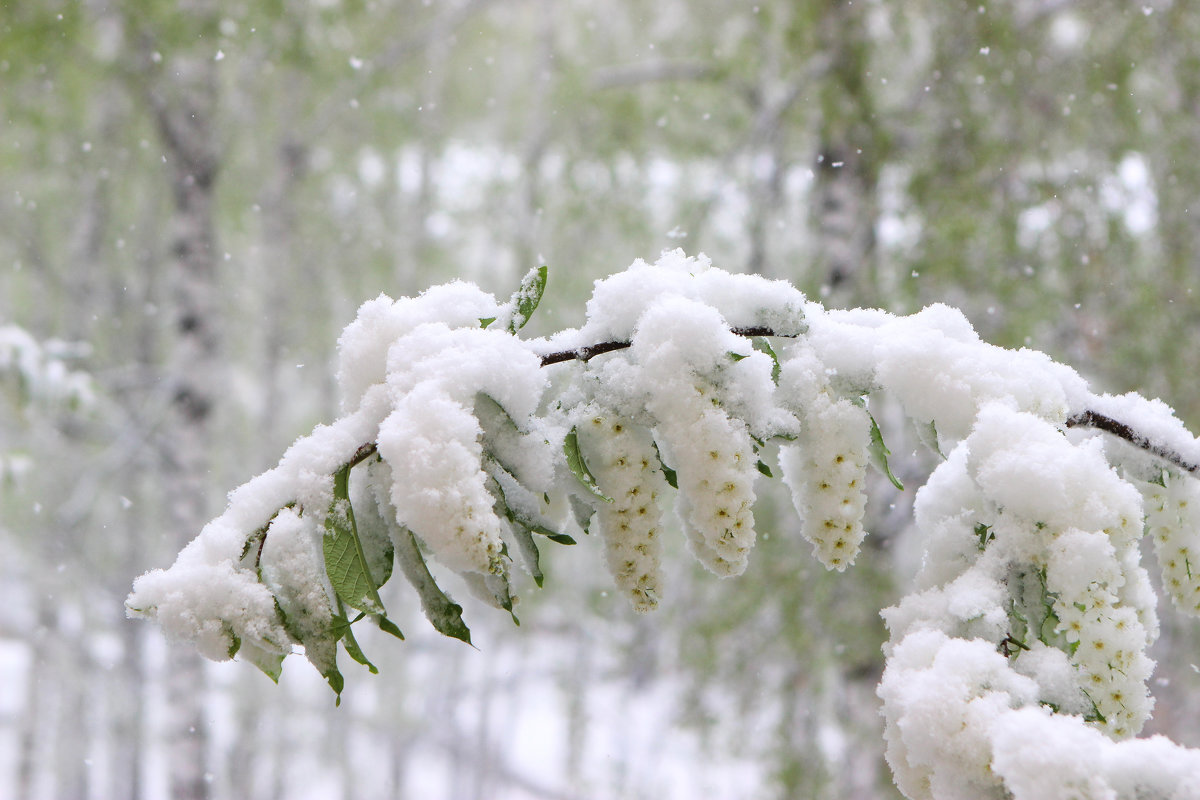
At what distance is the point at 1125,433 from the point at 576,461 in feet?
1.41

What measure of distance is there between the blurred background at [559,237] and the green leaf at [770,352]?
6.58ft

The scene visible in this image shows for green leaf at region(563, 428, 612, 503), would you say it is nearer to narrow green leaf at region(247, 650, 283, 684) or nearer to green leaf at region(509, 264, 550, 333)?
green leaf at region(509, 264, 550, 333)

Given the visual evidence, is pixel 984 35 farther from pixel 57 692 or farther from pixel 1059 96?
pixel 57 692

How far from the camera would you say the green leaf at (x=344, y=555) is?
61cm

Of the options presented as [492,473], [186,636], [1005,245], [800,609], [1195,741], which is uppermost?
[1005,245]

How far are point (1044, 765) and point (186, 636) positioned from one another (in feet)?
1.65

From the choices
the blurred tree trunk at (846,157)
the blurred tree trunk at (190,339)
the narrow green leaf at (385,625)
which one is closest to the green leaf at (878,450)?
the narrow green leaf at (385,625)

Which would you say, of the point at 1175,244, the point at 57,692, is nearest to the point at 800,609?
the point at 1175,244

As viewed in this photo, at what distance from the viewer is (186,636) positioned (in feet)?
1.92

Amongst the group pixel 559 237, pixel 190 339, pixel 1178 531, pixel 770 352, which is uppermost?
pixel 559 237

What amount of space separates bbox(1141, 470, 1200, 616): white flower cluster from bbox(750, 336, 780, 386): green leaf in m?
0.33

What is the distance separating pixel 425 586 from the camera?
2.18 ft

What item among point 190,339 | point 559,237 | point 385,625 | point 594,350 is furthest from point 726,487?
point 559,237

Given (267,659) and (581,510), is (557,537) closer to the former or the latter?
(581,510)
